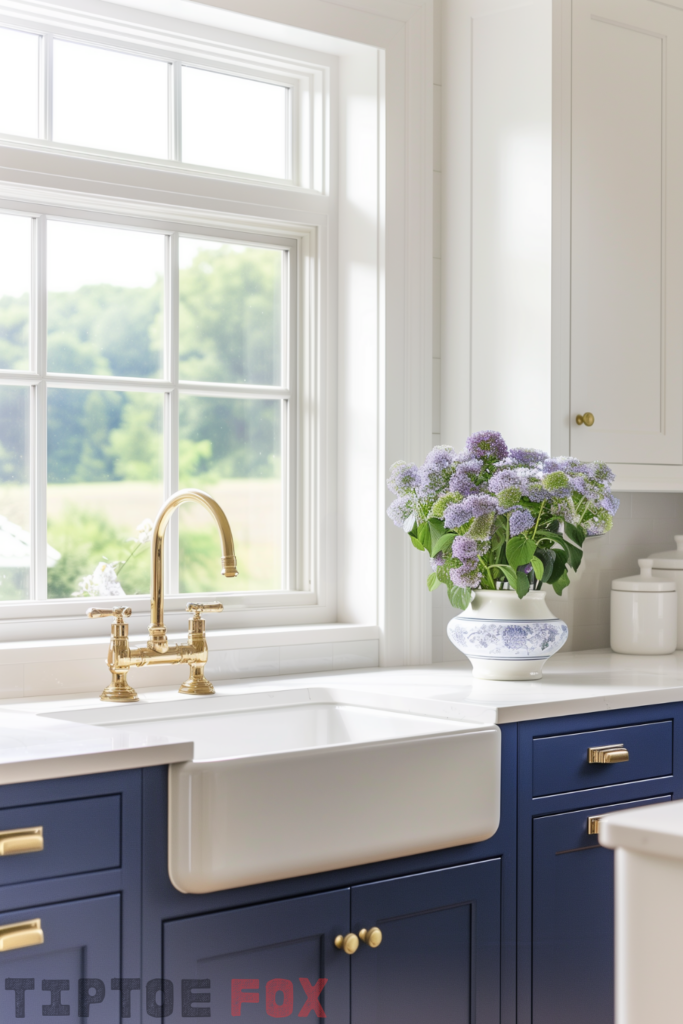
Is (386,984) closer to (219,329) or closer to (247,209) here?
(219,329)

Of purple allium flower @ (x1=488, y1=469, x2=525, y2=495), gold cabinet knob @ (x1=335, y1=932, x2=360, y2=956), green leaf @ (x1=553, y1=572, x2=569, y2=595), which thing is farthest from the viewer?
green leaf @ (x1=553, y1=572, x2=569, y2=595)

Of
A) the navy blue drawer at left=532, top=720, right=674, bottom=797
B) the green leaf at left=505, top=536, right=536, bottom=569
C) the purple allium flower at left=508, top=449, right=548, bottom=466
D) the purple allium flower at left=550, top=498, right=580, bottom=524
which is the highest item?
the purple allium flower at left=508, top=449, right=548, bottom=466

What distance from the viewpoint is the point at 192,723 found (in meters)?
1.97

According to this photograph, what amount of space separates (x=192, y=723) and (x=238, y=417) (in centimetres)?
83

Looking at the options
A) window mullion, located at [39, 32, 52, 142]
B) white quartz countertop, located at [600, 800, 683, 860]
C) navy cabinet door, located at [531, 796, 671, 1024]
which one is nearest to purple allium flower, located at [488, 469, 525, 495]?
navy cabinet door, located at [531, 796, 671, 1024]

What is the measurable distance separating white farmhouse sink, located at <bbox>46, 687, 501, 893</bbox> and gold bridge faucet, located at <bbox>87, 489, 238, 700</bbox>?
6cm

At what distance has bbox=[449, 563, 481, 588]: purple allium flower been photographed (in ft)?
6.81

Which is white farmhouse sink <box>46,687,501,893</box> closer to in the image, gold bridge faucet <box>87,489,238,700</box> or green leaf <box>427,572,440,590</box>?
gold bridge faucet <box>87,489,238,700</box>

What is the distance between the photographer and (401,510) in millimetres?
2184

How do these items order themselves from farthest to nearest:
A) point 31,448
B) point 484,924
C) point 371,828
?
point 31,448 < point 484,924 < point 371,828

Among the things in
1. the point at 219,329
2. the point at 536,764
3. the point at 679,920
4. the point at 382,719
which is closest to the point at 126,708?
the point at 382,719

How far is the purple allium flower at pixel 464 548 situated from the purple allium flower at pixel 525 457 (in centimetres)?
21

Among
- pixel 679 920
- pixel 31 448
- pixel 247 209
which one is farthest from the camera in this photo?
pixel 247 209

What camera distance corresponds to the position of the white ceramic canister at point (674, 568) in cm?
275
